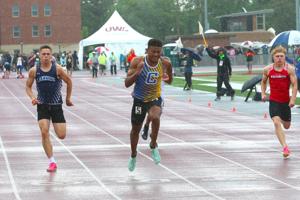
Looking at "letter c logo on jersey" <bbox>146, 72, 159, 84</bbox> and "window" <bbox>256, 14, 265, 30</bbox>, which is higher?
"window" <bbox>256, 14, 265, 30</bbox>

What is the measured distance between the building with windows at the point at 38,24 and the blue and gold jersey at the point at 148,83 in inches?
3700

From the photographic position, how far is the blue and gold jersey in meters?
12.6

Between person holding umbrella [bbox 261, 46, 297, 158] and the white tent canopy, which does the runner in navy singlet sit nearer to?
person holding umbrella [bbox 261, 46, 297, 158]

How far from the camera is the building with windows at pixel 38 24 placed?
106562 mm

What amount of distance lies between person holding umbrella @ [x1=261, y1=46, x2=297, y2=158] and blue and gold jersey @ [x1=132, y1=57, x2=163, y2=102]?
243cm

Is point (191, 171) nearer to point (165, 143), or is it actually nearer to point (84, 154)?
point (84, 154)

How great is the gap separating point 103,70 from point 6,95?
2512cm

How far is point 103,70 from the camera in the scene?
60656 millimetres

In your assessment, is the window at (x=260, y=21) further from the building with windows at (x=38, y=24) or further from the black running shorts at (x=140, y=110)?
the black running shorts at (x=140, y=110)

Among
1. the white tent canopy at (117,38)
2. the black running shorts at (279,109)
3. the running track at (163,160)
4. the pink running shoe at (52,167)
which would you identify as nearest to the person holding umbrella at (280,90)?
the black running shorts at (279,109)

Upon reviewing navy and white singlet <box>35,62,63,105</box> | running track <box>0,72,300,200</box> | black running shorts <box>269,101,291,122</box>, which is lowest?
running track <box>0,72,300,200</box>

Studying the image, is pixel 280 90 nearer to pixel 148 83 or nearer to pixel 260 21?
pixel 148 83

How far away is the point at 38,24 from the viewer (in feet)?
355

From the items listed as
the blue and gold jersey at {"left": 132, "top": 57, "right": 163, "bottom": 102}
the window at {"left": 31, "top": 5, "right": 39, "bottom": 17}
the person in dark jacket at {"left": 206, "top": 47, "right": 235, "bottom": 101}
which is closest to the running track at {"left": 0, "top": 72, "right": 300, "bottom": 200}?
the blue and gold jersey at {"left": 132, "top": 57, "right": 163, "bottom": 102}
